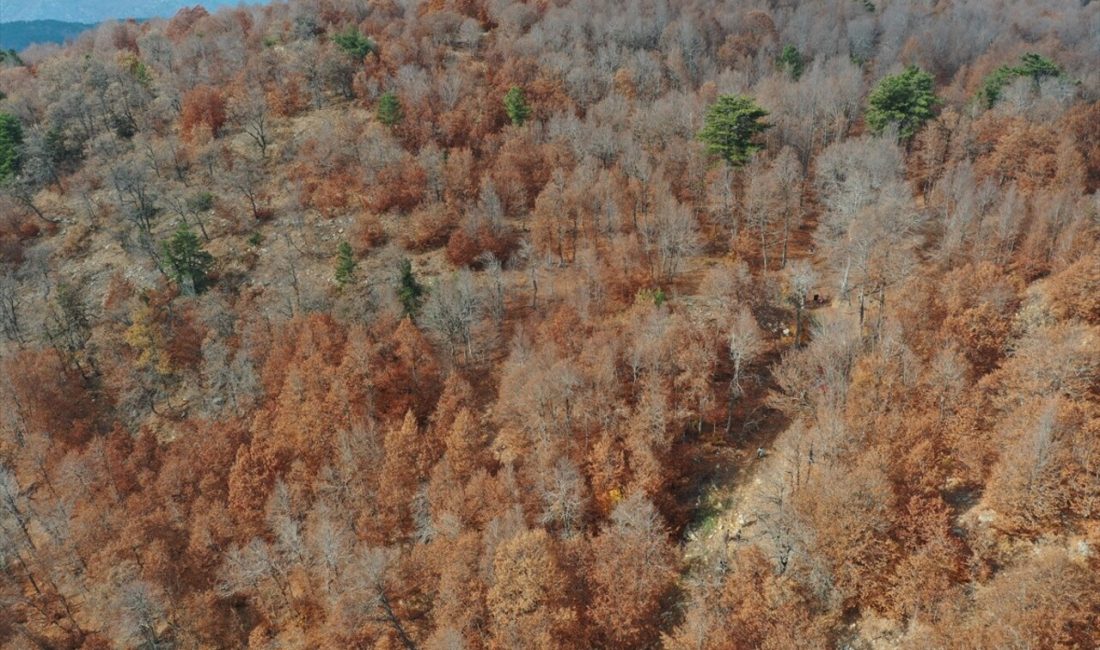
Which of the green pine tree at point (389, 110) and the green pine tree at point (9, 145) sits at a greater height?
the green pine tree at point (9, 145)

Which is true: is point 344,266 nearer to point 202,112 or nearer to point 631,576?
point 202,112

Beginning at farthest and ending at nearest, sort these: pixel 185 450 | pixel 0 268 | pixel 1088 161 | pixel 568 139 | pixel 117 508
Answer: pixel 568 139 < pixel 0 268 < pixel 1088 161 < pixel 185 450 < pixel 117 508

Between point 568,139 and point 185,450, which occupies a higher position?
point 568,139

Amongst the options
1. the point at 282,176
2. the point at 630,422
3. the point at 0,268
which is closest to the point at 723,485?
the point at 630,422

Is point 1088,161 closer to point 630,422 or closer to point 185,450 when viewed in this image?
point 630,422

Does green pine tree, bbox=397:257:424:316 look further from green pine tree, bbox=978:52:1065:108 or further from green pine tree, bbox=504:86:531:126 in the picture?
green pine tree, bbox=978:52:1065:108

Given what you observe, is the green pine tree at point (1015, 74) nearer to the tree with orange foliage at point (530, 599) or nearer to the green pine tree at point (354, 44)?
the tree with orange foliage at point (530, 599)

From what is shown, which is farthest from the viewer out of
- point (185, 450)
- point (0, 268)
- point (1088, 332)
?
point (0, 268)

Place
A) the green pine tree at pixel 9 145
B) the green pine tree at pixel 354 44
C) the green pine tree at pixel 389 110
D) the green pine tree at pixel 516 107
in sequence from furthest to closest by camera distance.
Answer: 1. the green pine tree at pixel 354 44
2. the green pine tree at pixel 516 107
3. the green pine tree at pixel 389 110
4. the green pine tree at pixel 9 145

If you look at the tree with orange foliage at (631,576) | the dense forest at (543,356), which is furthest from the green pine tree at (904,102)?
the tree with orange foliage at (631,576)
